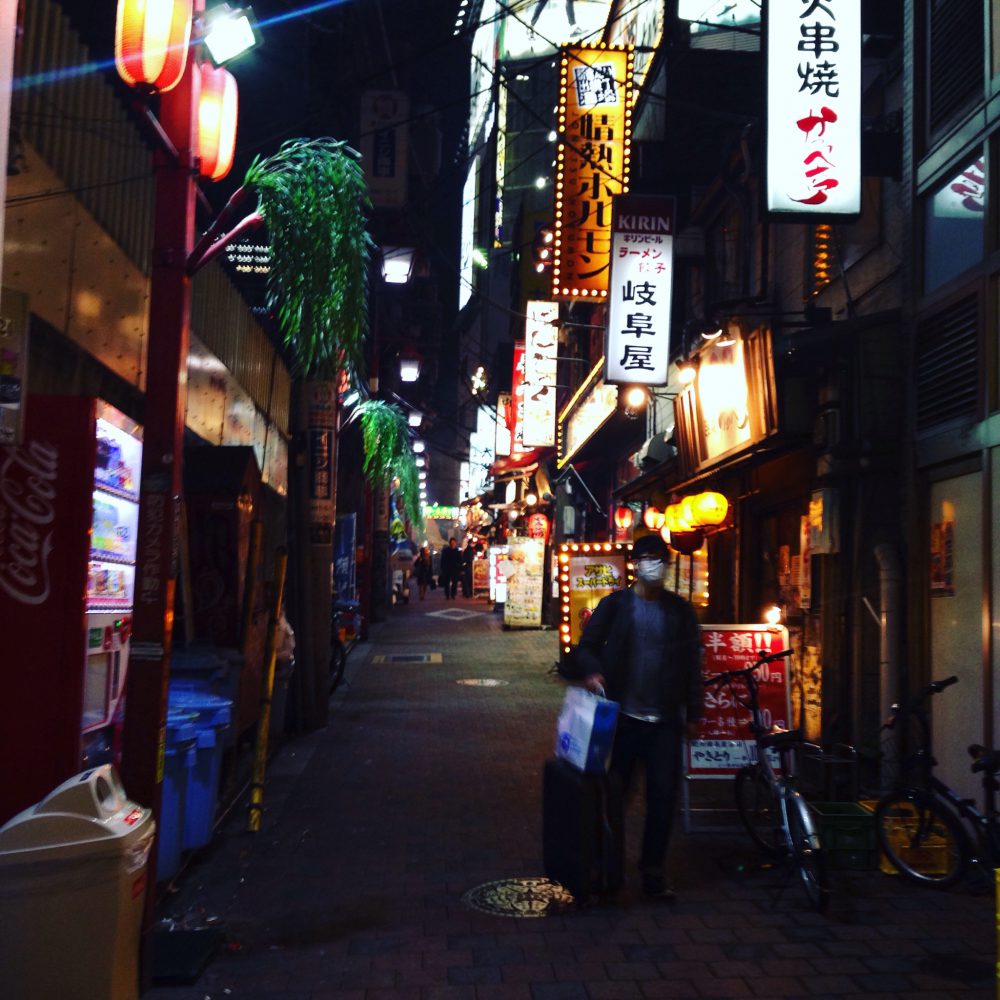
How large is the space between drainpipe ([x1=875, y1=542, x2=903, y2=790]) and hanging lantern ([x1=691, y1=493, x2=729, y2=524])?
400cm

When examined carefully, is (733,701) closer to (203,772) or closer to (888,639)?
(888,639)

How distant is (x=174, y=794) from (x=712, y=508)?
8.09m

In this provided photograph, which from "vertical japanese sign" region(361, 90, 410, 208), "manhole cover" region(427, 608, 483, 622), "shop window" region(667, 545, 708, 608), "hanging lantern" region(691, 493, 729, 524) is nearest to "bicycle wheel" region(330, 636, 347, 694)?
"shop window" region(667, 545, 708, 608)

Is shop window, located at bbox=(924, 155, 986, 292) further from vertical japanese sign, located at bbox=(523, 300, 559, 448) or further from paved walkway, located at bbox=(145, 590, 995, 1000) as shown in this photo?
vertical japanese sign, located at bbox=(523, 300, 559, 448)

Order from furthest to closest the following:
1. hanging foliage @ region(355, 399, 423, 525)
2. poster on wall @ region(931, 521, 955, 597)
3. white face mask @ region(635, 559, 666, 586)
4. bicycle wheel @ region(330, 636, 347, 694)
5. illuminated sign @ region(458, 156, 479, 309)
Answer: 1. illuminated sign @ region(458, 156, 479, 309)
2. hanging foliage @ region(355, 399, 423, 525)
3. bicycle wheel @ region(330, 636, 347, 694)
4. poster on wall @ region(931, 521, 955, 597)
5. white face mask @ region(635, 559, 666, 586)

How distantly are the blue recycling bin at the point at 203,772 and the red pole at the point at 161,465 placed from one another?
4.46ft

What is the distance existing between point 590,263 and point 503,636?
36.6 ft

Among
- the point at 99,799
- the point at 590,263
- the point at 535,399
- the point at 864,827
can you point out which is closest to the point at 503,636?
the point at 535,399

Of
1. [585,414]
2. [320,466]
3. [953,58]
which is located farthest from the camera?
[585,414]

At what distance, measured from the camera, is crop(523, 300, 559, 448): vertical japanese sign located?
26.6 metres

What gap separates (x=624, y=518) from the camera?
63.8ft

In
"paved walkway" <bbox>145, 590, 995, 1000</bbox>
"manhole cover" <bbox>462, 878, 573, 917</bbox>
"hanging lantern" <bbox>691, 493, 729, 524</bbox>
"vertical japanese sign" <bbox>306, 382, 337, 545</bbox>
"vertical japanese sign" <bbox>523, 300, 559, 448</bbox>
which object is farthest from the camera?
"vertical japanese sign" <bbox>523, 300, 559, 448</bbox>

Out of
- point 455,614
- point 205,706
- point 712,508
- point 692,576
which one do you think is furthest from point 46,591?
point 455,614

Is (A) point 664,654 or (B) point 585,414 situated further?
(B) point 585,414
